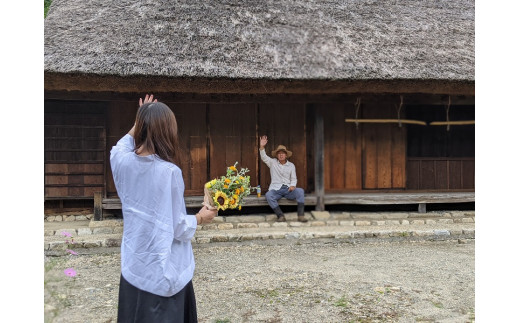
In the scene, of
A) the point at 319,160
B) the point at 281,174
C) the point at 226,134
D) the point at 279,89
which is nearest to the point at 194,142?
the point at 226,134

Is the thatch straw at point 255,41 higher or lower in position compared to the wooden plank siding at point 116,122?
higher

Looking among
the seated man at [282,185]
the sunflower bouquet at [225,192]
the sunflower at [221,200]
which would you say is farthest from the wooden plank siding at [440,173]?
the sunflower at [221,200]

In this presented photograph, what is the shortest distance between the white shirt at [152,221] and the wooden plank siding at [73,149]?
5.78 m

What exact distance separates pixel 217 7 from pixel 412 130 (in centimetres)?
482

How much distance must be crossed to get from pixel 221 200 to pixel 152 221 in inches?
21.3

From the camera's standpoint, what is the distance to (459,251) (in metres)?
5.66

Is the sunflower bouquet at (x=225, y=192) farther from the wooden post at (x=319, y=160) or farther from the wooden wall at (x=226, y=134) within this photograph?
the wooden wall at (x=226, y=134)

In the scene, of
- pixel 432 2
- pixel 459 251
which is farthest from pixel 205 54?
pixel 432 2

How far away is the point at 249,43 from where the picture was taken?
6.79 m

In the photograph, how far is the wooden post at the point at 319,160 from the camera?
7.52 meters

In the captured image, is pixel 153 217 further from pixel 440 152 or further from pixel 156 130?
pixel 440 152

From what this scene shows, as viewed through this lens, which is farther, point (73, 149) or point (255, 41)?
point (73, 149)

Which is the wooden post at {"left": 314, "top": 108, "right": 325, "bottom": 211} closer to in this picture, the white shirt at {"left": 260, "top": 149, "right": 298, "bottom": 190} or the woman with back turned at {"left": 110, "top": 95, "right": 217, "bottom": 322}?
the white shirt at {"left": 260, "top": 149, "right": 298, "bottom": 190}

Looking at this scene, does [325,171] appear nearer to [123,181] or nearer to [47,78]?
[47,78]
